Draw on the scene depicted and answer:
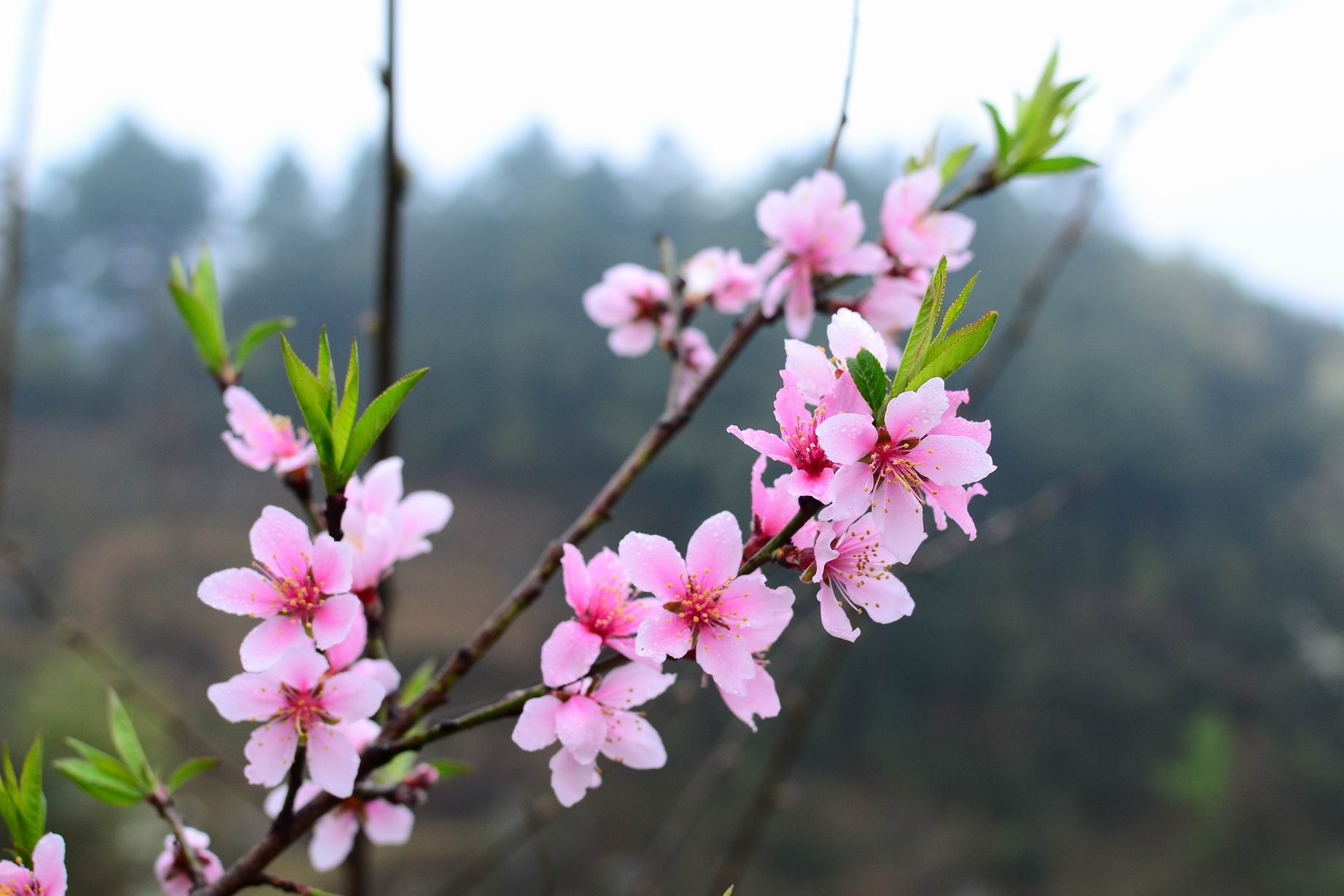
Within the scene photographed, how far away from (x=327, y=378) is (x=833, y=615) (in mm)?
240

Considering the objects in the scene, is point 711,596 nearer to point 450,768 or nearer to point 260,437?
point 450,768

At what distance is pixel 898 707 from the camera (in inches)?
512

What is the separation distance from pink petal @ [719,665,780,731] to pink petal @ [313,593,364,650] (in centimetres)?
17

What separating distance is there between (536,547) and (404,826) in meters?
15.1

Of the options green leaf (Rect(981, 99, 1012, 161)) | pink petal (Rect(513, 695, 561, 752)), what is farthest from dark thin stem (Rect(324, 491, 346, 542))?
green leaf (Rect(981, 99, 1012, 161))

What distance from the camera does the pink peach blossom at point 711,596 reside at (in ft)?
1.15

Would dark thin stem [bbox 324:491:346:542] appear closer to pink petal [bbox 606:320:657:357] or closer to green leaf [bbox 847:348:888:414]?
green leaf [bbox 847:348:888:414]

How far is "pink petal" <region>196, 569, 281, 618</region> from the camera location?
1.24ft

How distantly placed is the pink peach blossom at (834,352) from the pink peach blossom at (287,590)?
208 mm

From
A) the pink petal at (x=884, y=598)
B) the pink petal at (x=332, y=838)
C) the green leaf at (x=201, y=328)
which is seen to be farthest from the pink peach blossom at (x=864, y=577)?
the green leaf at (x=201, y=328)

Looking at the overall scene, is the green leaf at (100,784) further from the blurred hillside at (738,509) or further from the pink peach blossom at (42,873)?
the blurred hillside at (738,509)

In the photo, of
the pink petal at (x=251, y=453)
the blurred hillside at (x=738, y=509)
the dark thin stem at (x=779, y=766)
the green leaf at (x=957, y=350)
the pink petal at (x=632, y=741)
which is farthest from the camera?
the blurred hillside at (x=738, y=509)

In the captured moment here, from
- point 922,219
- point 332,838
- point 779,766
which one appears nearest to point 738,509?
point 779,766

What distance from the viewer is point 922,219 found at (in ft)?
1.92
